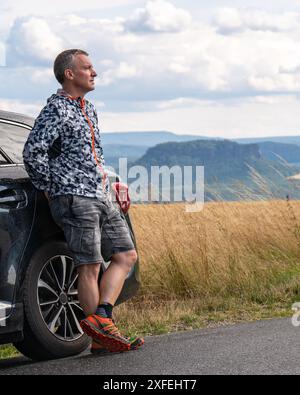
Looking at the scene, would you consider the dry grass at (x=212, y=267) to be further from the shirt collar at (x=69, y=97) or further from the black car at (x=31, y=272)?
the shirt collar at (x=69, y=97)

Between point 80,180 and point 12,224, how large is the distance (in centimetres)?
53

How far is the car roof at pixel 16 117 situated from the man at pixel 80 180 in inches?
20.7

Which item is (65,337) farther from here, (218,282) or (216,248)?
(216,248)

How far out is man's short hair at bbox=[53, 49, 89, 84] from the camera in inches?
240

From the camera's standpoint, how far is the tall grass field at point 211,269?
7914 mm

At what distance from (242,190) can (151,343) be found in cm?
782

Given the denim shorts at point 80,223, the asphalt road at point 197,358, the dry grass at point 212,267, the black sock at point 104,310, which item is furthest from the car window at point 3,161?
Result: the dry grass at point 212,267

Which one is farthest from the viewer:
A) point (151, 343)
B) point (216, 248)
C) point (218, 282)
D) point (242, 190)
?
point (242, 190)

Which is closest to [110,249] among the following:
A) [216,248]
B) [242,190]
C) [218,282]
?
[218,282]

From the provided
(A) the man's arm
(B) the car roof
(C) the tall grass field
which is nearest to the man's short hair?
(A) the man's arm

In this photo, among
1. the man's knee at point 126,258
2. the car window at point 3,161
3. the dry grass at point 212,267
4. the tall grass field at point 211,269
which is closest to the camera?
the car window at point 3,161

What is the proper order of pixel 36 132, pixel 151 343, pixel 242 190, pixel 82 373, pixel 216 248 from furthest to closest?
1. pixel 242 190
2. pixel 216 248
3. pixel 151 343
4. pixel 36 132
5. pixel 82 373

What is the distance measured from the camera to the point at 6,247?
5668mm

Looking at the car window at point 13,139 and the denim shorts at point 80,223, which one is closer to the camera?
the denim shorts at point 80,223
